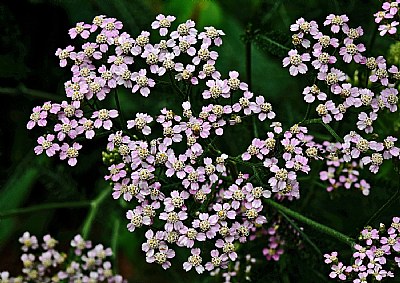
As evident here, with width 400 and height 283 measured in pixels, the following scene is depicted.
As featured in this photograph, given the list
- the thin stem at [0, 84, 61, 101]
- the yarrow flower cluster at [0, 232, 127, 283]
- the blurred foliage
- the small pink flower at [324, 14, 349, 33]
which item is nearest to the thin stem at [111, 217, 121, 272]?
the blurred foliage

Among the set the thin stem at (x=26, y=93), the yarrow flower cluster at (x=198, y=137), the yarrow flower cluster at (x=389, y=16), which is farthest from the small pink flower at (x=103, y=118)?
the thin stem at (x=26, y=93)

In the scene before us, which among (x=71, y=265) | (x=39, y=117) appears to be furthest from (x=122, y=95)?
(x=39, y=117)

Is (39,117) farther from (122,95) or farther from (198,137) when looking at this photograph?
(122,95)

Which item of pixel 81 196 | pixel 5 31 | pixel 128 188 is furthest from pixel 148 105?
pixel 128 188

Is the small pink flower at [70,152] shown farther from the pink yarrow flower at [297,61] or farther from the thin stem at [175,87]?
Answer: the pink yarrow flower at [297,61]

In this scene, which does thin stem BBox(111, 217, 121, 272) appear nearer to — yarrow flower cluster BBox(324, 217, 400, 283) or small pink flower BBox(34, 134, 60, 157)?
small pink flower BBox(34, 134, 60, 157)
